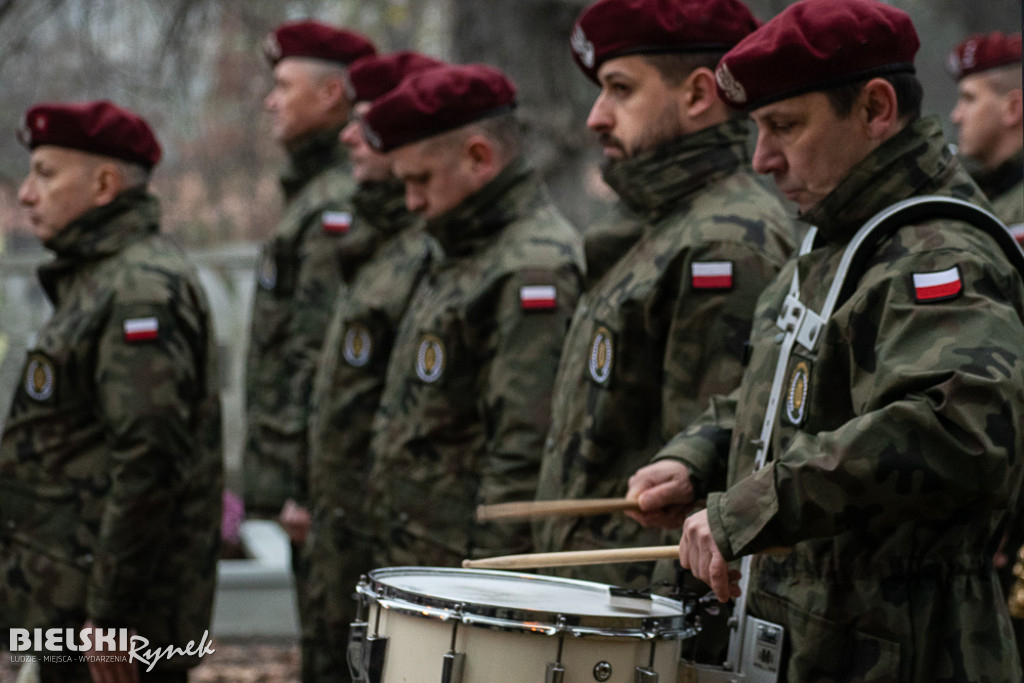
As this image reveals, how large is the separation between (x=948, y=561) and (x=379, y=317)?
3.22 meters

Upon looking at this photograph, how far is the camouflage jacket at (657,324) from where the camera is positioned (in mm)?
3678

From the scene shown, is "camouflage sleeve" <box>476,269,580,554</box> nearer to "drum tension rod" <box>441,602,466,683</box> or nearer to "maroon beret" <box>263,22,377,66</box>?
"drum tension rod" <box>441,602,466,683</box>

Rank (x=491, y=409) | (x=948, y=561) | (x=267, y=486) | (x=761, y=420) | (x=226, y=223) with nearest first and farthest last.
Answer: (x=948, y=561)
(x=761, y=420)
(x=491, y=409)
(x=267, y=486)
(x=226, y=223)

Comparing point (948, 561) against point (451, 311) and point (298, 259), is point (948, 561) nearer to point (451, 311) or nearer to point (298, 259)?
point (451, 311)

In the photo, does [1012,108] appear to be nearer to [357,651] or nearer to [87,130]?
[87,130]

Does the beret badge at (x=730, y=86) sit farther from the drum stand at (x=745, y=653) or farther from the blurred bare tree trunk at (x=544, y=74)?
the blurred bare tree trunk at (x=544, y=74)

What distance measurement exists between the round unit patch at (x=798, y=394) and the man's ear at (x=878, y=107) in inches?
20.1

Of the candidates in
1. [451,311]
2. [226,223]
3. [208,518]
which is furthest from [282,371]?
[226,223]

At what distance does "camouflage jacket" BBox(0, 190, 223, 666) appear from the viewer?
4.77 metres

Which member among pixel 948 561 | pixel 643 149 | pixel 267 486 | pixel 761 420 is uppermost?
pixel 643 149

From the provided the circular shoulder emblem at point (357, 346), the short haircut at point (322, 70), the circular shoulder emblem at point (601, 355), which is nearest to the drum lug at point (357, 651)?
the circular shoulder emblem at point (601, 355)

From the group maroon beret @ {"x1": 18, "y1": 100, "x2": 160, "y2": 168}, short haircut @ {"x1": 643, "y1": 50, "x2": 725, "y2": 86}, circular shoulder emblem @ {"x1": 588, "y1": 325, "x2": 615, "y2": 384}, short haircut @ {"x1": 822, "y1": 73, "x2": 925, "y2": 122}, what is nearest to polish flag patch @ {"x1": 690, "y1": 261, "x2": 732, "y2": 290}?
circular shoulder emblem @ {"x1": 588, "y1": 325, "x2": 615, "y2": 384}

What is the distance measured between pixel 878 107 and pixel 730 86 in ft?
1.04

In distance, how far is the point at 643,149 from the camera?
158 inches
